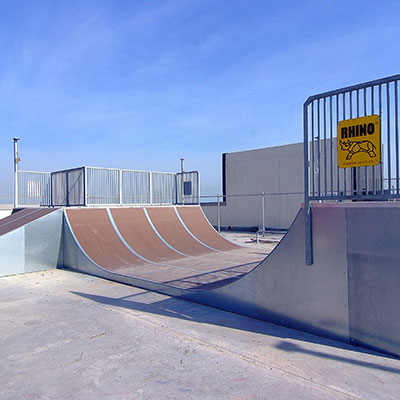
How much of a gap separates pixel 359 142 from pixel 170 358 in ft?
10.7

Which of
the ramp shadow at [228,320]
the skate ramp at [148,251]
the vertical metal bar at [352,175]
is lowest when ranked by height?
the ramp shadow at [228,320]

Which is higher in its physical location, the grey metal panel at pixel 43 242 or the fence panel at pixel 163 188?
the fence panel at pixel 163 188

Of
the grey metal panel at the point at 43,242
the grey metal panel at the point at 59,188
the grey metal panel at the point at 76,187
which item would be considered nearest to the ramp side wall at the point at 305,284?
the grey metal panel at the point at 43,242

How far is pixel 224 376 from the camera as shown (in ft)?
11.6

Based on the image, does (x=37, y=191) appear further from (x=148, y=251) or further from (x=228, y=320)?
(x=228, y=320)

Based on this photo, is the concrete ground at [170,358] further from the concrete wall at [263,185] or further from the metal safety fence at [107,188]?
the concrete wall at [263,185]

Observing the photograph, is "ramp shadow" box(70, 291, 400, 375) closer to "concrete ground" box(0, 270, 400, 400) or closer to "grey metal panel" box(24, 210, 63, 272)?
"concrete ground" box(0, 270, 400, 400)

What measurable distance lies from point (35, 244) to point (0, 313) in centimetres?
395

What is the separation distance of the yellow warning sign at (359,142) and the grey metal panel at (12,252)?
26.3ft

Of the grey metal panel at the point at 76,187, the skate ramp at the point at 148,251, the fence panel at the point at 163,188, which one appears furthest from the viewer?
the fence panel at the point at 163,188

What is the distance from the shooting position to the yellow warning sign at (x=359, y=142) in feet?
13.8

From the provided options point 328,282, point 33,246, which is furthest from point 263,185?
point 328,282

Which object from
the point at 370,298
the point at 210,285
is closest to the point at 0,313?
the point at 210,285

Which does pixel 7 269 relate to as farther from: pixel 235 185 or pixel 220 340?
pixel 235 185
